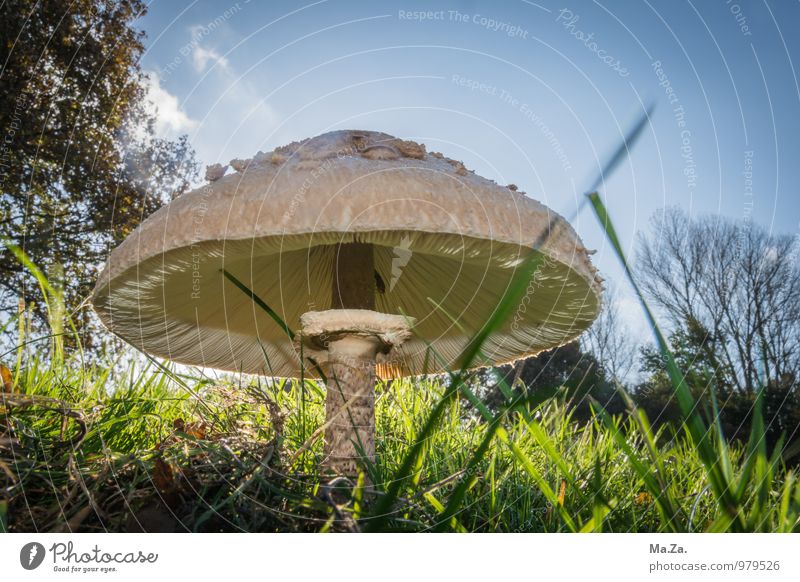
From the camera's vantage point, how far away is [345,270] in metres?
2.04

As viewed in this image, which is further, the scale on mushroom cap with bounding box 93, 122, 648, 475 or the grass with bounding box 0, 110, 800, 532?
the scale on mushroom cap with bounding box 93, 122, 648, 475

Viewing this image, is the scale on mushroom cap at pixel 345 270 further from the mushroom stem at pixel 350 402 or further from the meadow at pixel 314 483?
the meadow at pixel 314 483

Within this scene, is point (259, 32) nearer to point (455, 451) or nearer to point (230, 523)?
point (230, 523)

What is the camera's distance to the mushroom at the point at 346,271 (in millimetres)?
1347

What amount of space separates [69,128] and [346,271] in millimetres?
2773

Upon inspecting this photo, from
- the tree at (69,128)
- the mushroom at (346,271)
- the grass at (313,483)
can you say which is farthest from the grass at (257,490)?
the tree at (69,128)

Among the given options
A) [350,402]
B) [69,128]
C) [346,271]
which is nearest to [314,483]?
[350,402]

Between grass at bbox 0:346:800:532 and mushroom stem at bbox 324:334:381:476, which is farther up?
mushroom stem at bbox 324:334:381:476

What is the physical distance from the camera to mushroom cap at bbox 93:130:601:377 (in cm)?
132

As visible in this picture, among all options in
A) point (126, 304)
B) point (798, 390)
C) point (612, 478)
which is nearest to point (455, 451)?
point (612, 478)

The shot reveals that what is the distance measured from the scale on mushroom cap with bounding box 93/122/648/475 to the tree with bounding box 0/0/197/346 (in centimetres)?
92

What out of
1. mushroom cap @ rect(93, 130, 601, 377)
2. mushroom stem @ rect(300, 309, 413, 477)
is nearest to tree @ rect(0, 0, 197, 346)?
mushroom cap @ rect(93, 130, 601, 377)

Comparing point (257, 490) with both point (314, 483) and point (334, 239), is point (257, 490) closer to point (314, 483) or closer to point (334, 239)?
point (314, 483)

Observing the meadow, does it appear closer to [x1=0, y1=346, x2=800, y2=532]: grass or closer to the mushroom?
[x1=0, y1=346, x2=800, y2=532]: grass
